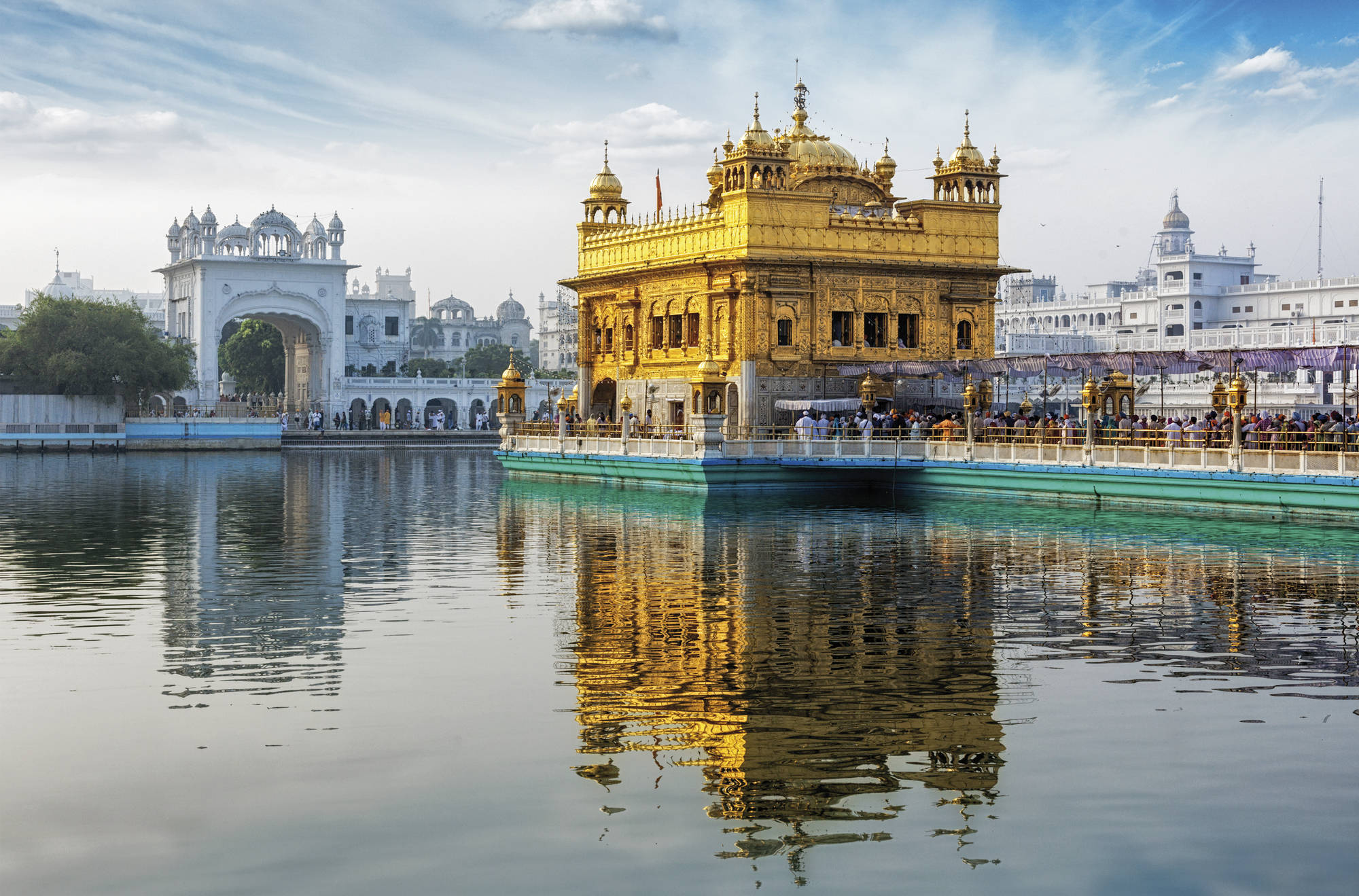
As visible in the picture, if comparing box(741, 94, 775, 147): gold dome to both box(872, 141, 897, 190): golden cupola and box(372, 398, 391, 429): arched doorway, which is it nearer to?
box(872, 141, 897, 190): golden cupola

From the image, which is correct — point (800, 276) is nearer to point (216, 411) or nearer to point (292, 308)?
point (216, 411)

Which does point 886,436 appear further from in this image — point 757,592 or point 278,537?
point 757,592

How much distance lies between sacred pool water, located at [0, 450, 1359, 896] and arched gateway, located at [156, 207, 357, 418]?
6124 centimetres

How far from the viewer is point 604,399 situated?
153 ft

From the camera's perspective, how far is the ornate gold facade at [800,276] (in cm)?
3906

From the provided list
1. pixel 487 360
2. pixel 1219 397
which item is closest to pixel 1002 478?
pixel 1219 397

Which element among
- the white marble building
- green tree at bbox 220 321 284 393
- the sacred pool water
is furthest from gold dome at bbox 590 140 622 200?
the white marble building

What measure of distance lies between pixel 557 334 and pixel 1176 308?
5904 centimetres

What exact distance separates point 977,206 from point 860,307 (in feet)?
14.6

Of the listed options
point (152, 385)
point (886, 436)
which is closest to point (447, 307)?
point (152, 385)

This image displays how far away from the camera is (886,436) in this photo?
35.0m

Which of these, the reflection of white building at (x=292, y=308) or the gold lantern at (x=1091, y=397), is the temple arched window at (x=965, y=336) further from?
the reflection of white building at (x=292, y=308)

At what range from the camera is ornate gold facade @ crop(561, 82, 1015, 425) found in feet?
128

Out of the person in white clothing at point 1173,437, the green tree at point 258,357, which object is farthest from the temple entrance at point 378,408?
the person in white clothing at point 1173,437
